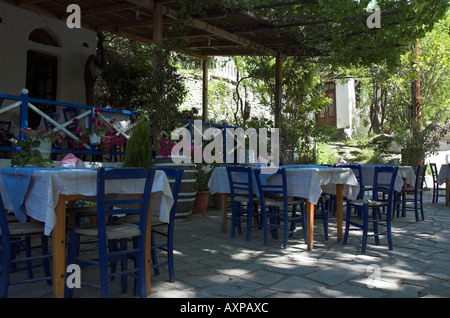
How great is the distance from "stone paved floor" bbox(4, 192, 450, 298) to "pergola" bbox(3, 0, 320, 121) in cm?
397

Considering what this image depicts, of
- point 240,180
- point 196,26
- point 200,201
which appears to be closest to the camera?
point 240,180

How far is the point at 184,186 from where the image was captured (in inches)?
236

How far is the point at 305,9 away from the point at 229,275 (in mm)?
5670

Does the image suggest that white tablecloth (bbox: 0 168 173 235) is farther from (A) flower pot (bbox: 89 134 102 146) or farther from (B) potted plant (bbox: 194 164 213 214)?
(B) potted plant (bbox: 194 164 213 214)

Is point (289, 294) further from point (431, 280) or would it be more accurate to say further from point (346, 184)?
point (346, 184)

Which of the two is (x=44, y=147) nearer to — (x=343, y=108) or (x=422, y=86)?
(x=422, y=86)

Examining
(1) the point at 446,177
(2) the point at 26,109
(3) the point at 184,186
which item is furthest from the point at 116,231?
(1) the point at 446,177

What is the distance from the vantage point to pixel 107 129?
6.22 meters

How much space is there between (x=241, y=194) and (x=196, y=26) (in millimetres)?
3670

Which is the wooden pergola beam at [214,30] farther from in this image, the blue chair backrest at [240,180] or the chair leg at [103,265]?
the chair leg at [103,265]

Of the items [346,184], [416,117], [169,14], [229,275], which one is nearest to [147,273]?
[229,275]

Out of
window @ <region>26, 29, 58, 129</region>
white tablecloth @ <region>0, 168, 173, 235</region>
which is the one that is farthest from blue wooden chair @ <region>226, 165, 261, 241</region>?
window @ <region>26, 29, 58, 129</region>

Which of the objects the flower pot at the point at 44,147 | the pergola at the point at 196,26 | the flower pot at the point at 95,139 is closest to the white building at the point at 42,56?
the pergola at the point at 196,26

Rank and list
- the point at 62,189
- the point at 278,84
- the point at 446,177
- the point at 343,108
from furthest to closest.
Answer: the point at 343,108 → the point at 278,84 → the point at 446,177 → the point at 62,189
